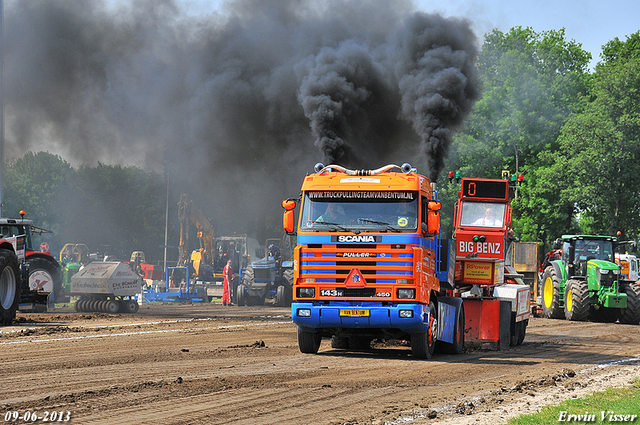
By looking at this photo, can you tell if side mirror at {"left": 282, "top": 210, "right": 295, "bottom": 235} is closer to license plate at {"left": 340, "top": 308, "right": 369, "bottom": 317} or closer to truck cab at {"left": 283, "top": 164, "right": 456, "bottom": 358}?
truck cab at {"left": 283, "top": 164, "right": 456, "bottom": 358}

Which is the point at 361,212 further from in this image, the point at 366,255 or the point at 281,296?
the point at 281,296

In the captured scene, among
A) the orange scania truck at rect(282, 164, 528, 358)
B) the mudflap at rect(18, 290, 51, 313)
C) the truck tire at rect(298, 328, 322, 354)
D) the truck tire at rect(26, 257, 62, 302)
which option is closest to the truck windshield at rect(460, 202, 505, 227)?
the orange scania truck at rect(282, 164, 528, 358)

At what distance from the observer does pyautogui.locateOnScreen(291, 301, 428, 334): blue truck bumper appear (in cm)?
1161

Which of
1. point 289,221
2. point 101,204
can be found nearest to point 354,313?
point 289,221

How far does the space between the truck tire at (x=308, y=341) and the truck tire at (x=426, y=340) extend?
166 cm

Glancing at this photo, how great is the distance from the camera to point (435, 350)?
45.6 ft

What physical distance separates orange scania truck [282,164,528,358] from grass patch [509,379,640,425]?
3.45 meters

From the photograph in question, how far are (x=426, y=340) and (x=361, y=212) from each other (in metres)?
2.35

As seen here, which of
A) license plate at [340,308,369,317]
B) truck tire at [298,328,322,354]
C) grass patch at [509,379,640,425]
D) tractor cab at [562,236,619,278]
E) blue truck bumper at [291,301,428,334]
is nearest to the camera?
grass patch at [509,379,640,425]

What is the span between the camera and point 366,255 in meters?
11.8

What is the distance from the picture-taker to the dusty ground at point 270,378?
743cm

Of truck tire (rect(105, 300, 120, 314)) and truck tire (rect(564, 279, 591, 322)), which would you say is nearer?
truck tire (rect(564, 279, 591, 322))

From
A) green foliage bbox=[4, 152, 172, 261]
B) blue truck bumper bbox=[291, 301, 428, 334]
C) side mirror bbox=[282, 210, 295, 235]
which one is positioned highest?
green foliage bbox=[4, 152, 172, 261]

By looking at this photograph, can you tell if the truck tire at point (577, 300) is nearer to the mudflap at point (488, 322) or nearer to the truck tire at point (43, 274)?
the mudflap at point (488, 322)
